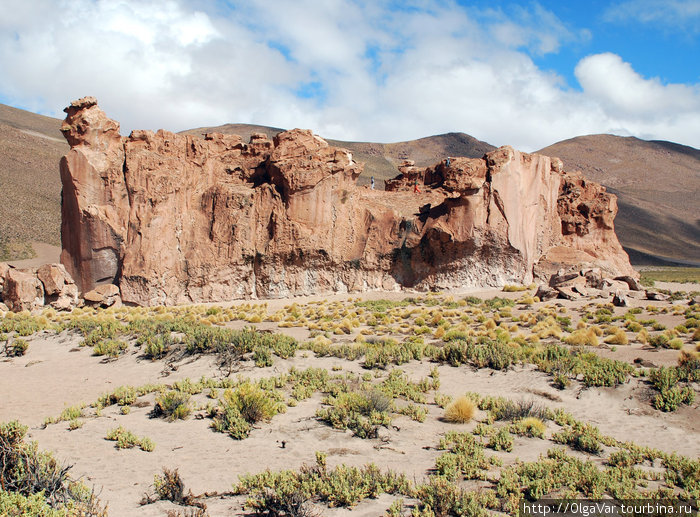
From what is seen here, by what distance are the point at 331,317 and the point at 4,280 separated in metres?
15.9

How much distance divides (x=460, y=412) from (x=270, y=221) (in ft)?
63.7

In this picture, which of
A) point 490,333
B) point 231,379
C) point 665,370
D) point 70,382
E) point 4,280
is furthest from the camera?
point 4,280

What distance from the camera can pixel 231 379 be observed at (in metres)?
11.4

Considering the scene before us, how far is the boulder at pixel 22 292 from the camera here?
73.3ft

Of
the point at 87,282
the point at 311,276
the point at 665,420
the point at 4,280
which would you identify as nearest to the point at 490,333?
the point at 665,420

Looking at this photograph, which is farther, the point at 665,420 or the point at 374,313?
the point at 374,313

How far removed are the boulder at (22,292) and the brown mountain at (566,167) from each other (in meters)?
41.2

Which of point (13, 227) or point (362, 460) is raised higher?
point (13, 227)

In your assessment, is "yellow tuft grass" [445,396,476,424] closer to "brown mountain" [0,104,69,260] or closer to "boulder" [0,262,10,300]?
"boulder" [0,262,10,300]

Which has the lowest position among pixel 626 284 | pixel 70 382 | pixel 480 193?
pixel 70 382

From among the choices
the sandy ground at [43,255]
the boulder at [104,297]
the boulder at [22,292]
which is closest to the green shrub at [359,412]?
the boulder at [104,297]

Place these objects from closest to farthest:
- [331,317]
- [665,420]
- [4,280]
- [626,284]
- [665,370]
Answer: [665,420], [665,370], [331,317], [4,280], [626,284]

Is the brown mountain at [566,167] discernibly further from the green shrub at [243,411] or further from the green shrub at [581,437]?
the green shrub at [581,437]

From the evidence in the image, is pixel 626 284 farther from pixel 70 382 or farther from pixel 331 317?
pixel 70 382
